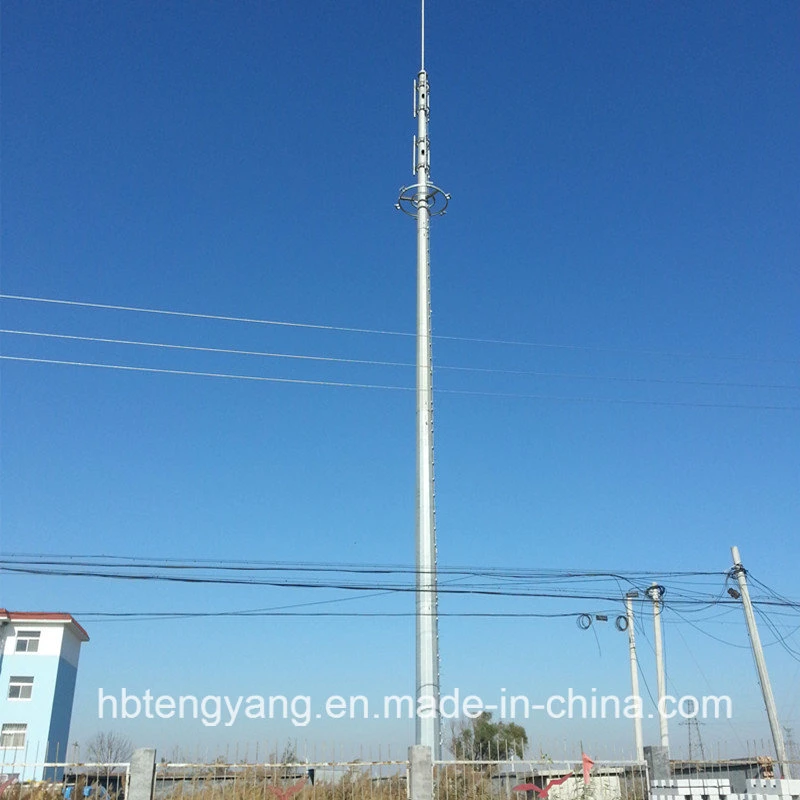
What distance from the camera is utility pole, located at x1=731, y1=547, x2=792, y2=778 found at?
20.7m

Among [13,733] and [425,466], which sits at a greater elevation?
[425,466]

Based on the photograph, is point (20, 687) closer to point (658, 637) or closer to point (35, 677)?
point (35, 677)

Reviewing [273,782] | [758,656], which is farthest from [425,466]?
[758,656]

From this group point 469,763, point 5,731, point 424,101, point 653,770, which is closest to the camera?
point 469,763

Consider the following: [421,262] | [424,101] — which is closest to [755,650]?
[421,262]

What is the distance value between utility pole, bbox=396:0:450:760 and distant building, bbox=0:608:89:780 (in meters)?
28.5

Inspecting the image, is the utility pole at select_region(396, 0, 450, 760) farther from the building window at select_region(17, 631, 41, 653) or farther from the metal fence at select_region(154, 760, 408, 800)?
the building window at select_region(17, 631, 41, 653)

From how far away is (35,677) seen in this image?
126 feet

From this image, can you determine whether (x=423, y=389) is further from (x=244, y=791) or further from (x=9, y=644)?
(x=9, y=644)

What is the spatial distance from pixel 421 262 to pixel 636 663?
659 inches

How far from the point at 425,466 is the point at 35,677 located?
30.9m

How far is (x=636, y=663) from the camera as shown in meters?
27.2

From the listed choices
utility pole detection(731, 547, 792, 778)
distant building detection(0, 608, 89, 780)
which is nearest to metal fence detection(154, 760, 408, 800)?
utility pole detection(731, 547, 792, 778)

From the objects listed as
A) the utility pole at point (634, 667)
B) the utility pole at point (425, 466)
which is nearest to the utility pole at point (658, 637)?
the utility pole at point (634, 667)
